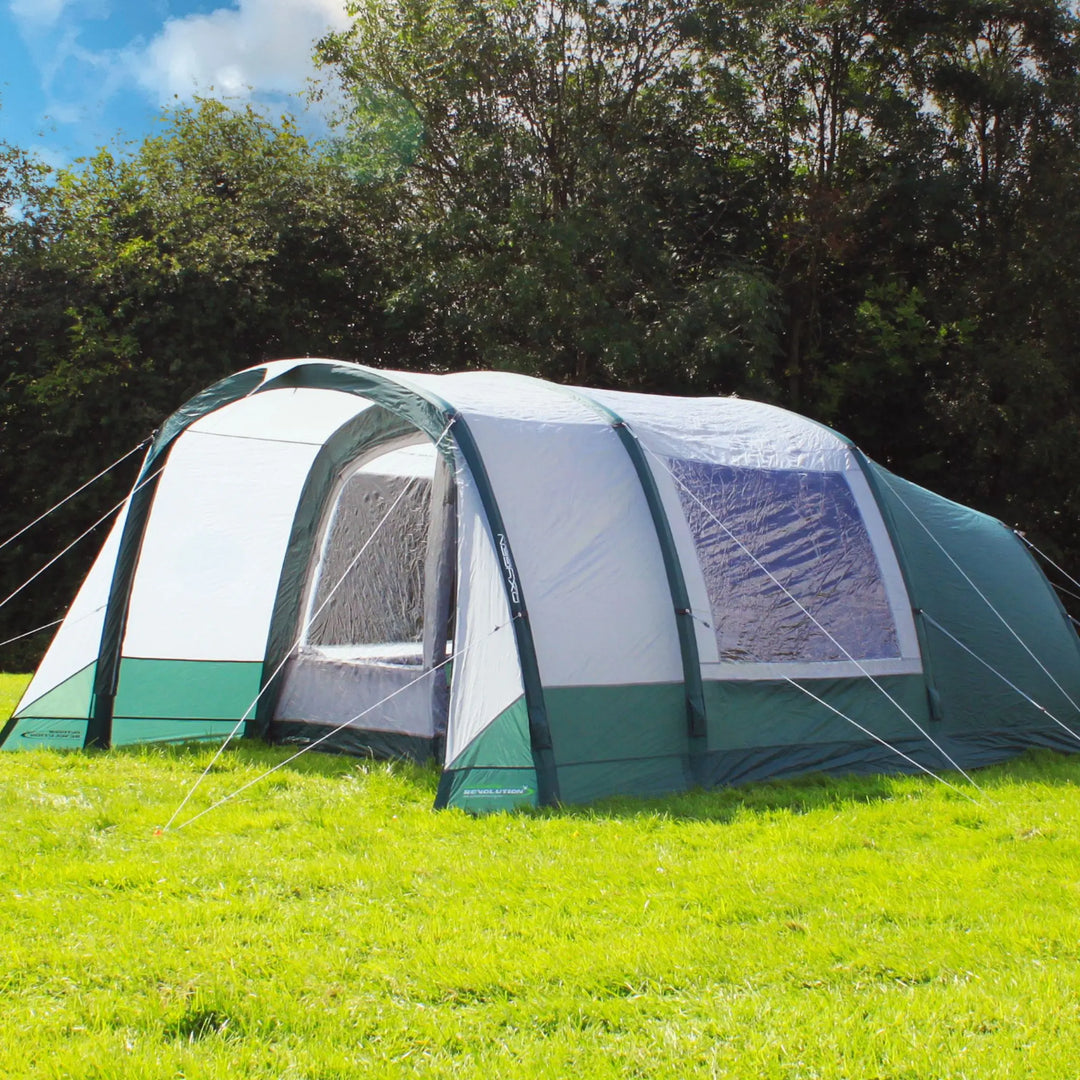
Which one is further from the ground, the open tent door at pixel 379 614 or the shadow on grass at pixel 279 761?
the open tent door at pixel 379 614

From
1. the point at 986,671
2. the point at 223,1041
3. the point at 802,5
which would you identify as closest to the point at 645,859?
the point at 223,1041

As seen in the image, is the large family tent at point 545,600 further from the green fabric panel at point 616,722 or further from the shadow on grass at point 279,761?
the shadow on grass at point 279,761

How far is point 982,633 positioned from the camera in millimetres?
7145

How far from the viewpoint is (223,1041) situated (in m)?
3.01

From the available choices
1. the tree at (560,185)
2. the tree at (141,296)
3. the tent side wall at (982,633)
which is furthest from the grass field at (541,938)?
the tree at (141,296)

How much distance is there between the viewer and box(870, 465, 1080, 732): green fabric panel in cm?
694

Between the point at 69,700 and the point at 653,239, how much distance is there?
36.4 ft

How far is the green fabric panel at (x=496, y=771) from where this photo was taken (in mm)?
5398

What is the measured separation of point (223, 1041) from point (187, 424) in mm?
4850

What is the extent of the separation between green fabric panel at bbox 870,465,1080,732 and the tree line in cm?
769

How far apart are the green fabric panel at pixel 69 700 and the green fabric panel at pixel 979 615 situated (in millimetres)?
5025

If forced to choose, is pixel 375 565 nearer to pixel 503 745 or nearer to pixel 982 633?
pixel 503 745

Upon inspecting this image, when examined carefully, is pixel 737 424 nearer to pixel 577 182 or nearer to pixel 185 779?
pixel 185 779

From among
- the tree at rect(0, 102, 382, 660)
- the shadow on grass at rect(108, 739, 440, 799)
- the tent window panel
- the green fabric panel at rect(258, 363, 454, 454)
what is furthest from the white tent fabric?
the tree at rect(0, 102, 382, 660)
